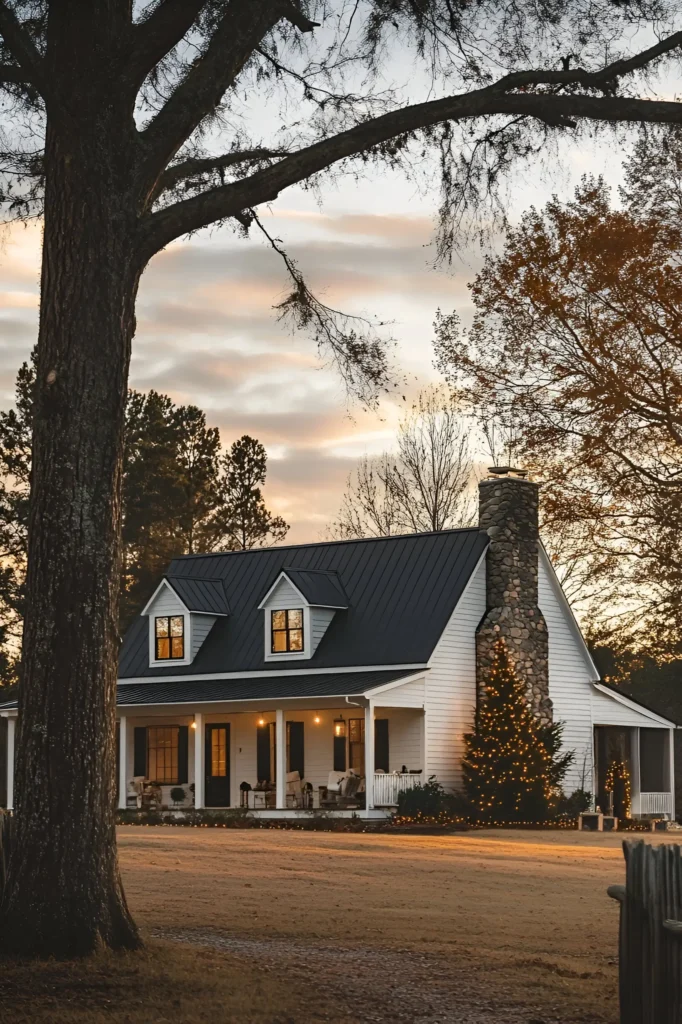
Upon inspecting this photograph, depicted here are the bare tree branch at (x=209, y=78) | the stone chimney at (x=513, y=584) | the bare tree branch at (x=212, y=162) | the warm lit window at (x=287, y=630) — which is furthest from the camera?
the warm lit window at (x=287, y=630)

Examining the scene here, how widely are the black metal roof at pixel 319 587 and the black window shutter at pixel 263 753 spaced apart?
331 centimetres

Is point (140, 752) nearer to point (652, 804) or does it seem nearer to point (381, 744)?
point (381, 744)

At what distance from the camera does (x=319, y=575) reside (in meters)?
35.4

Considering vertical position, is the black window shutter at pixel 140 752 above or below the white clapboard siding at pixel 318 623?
below

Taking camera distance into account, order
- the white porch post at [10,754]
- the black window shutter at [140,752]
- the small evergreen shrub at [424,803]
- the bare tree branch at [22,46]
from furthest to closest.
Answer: the white porch post at [10,754] < the black window shutter at [140,752] < the small evergreen shrub at [424,803] < the bare tree branch at [22,46]

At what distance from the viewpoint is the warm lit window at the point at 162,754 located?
3662 cm

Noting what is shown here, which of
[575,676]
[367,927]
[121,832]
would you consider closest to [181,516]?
[575,676]

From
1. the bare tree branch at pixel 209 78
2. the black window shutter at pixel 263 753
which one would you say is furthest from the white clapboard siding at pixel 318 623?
the bare tree branch at pixel 209 78

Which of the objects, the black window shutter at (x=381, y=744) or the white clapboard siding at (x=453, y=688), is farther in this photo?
the black window shutter at (x=381, y=744)

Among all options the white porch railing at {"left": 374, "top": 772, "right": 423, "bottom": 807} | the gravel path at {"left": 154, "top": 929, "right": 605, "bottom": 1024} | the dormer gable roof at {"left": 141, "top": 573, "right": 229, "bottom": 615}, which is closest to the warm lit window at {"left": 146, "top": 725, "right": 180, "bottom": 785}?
the dormer gable roof at {"left": 141, "top": 573, "right": 229, "bottom": 615}

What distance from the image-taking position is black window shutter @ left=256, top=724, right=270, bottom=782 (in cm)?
3494

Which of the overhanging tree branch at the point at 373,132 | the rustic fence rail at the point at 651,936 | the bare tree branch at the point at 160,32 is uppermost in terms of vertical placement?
the bare tree branch at the point at 160,32

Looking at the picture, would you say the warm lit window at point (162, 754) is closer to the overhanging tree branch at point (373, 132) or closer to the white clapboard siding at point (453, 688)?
the white clapboard siding at point (453, 688)

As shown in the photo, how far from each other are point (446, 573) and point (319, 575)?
3.22 metres
